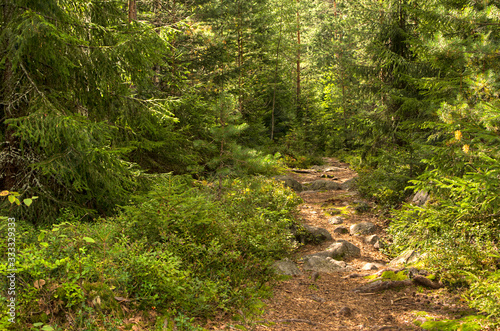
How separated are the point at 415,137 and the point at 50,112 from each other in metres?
9.16

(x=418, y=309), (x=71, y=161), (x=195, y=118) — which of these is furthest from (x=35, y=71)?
(x=418, y=309)

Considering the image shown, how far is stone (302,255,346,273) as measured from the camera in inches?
279

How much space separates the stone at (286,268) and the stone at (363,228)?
3357mm

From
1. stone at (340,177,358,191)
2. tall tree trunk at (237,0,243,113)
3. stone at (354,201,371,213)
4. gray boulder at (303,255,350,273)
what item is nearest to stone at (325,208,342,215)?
stone at (354,201,371,213)

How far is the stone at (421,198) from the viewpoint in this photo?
8.51 m

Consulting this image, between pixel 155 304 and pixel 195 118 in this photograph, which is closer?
pixel 155 304

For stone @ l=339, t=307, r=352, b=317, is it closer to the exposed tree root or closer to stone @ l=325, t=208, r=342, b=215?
the exposed tree root

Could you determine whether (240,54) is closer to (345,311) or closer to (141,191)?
(141,191)

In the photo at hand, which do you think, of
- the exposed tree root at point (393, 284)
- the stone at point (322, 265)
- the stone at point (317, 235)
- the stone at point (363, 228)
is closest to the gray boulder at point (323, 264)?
the stone at point (322, 265)

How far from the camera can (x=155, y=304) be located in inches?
148

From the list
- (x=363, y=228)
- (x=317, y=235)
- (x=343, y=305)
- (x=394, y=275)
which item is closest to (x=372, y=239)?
(x=363, y=228)

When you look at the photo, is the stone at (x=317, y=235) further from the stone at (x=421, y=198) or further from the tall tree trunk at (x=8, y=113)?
the tall tree trunk at (x=8, y=113)

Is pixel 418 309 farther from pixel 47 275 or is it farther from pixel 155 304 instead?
pixel 47 275

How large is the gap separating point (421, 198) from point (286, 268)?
15.7 ft
